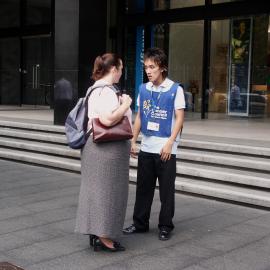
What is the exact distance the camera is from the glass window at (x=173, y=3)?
45.7 ft

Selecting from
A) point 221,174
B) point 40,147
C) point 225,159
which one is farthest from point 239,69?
point 221,174

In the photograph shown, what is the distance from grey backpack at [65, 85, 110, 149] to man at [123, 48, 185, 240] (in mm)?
681

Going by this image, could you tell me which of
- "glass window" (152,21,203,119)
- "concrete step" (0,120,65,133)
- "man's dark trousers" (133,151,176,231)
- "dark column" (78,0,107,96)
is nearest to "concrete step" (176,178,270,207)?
"man's dark trousers" (133,151,176,231)

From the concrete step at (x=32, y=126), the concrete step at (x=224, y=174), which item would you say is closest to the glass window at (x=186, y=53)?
the concrete step at (x=32, y=126)

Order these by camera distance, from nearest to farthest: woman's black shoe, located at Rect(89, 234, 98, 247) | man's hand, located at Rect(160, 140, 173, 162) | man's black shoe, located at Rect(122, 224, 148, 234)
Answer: woman's black shoe, located at Rect(89, 234, 98, 247)
man's hand, located at Rect(160, 140, 173, 162)
man's black shoe, located at Rect(122, 224, 148, 234)

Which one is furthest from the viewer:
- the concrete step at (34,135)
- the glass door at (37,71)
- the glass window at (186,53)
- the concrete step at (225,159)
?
the glass door at (37,71)

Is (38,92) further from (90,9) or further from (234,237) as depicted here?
(234,237)

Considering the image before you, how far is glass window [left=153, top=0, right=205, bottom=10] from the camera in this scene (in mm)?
13926

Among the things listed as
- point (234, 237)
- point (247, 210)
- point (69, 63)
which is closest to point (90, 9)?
point (69, 63)

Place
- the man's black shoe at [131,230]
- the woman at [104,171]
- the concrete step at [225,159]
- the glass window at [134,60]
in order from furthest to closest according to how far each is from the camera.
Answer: the glass window at [134,60], the concrete step at [225,159], the man's black shoe at [131,230], the woman at [104,171]

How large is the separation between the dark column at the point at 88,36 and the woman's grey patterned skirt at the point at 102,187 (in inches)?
265

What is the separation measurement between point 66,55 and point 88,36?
63cm

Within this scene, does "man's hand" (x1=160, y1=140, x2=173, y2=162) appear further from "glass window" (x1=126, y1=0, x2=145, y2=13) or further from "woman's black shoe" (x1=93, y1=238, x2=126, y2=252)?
"glass window" (x1=126, y1=0, x2=145, y2=13)

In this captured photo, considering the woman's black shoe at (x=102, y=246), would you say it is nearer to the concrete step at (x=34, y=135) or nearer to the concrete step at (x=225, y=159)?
the concrete step at (x=225, y=159)
